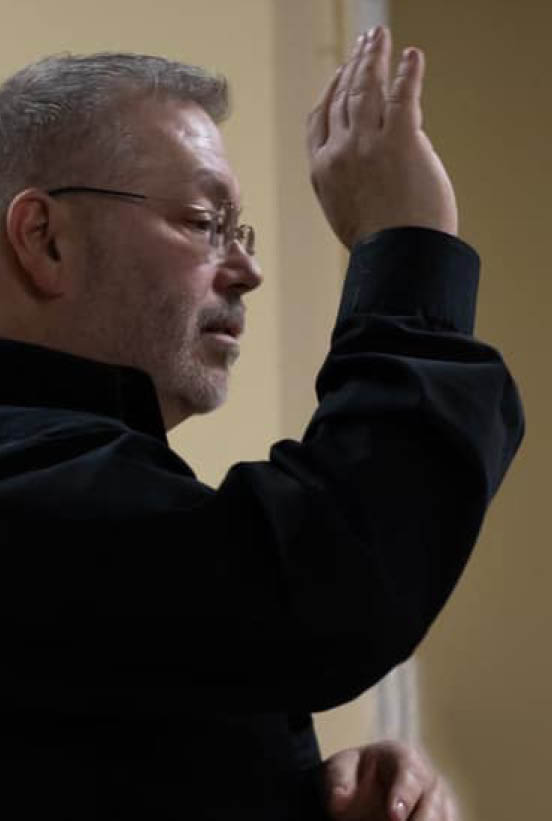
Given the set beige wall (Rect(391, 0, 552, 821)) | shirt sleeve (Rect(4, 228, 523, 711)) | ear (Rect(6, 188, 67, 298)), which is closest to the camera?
shirt sleeve (Rect(4, 228, 523, 711))

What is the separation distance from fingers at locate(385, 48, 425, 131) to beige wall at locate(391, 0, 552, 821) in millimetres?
1352

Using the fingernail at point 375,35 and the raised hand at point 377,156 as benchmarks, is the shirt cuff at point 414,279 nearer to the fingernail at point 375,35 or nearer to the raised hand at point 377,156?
the raised hand at point 377,156

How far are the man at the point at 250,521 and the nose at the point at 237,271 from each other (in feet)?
0.19

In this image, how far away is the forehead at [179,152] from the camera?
0.97 metres

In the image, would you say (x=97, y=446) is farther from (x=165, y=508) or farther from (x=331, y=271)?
(x=331, y=271)

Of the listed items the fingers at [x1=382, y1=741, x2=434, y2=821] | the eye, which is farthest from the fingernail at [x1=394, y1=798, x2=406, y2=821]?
the eye

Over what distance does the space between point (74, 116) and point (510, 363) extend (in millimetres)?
1327

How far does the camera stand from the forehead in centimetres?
97

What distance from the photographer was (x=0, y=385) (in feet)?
2.88

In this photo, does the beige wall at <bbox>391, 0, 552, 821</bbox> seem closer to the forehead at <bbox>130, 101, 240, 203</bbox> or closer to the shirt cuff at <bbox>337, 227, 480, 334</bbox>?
the forehead at <bbox>130, 101, 240, 203</bbox>

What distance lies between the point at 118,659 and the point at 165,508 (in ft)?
0.27

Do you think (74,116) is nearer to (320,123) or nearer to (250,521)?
(320,123)

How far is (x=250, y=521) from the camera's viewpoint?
2.43 feet

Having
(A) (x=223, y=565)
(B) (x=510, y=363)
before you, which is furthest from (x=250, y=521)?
(B) (x=510, y=363)
